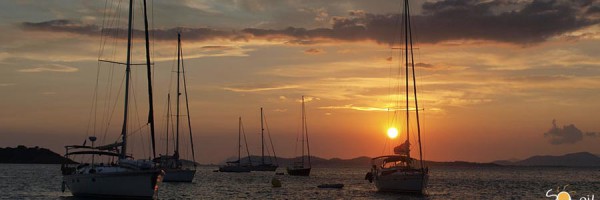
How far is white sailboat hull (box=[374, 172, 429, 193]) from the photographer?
6400 centimetres

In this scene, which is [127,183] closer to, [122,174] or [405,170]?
[122,174]

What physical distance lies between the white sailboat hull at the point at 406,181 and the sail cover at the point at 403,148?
260cm

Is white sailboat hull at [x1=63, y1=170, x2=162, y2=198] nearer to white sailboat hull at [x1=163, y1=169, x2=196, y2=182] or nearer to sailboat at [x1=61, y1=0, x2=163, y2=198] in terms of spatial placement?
sailboat at [x1=61, y1=0, x2=163, y2=198]

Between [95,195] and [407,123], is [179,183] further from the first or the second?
[95,195]

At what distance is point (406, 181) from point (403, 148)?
385cm

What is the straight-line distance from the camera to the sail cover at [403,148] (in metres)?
66.6

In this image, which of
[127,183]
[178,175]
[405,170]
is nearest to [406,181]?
[405,170]

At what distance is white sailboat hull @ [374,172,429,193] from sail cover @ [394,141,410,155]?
2.60 m

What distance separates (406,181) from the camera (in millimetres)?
64375

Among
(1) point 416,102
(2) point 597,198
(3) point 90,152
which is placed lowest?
(2) point 597,198

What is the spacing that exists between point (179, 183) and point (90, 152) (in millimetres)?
38439

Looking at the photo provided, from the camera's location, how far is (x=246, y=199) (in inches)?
2589

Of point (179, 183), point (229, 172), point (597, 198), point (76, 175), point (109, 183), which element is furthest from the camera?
point (229, 172)

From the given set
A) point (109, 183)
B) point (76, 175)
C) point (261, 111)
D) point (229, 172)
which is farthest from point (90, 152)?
point (229, 172)
